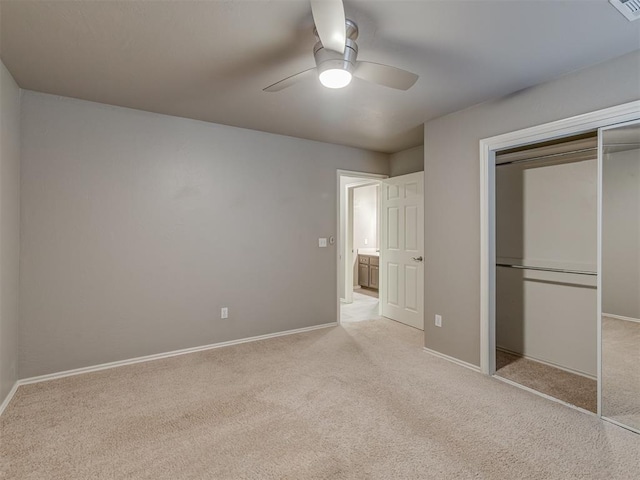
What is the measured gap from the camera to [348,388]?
269 centimetres

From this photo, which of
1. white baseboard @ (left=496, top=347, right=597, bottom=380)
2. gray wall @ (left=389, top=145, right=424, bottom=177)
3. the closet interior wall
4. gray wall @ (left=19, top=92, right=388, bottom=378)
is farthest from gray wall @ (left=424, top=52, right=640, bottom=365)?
gray wall @ (left=19, top=92, right=388, bottom=378)

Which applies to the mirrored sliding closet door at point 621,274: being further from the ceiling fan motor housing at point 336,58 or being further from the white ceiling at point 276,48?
the ceiling fan motor housing at point 336,58

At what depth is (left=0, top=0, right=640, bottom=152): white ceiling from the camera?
69.0 inches

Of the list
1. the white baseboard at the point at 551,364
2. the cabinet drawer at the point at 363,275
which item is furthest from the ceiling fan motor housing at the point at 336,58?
the cabinet drawer at the point at 363,275

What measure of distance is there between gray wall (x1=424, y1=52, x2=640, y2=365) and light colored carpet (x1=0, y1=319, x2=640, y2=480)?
17.8 inches

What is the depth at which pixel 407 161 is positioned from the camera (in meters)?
4.74

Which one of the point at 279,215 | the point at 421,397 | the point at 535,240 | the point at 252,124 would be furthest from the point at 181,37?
the point at 535,240

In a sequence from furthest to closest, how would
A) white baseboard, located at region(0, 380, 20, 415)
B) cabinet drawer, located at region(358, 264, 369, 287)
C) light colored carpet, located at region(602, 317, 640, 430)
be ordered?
cabinet drawer, located at region(358, 264, 369, 287) → white baseboard, located at region(0, 380, 20, 415) → light colored carpet, located at region(602, 317, 640, 430)

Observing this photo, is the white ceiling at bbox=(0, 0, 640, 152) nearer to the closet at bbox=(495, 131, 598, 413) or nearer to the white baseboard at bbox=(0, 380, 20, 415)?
the closet at bbox=(495, 131, 598, 413)

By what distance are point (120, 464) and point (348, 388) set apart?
5.22ft

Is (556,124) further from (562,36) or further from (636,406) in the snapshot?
(636,406)

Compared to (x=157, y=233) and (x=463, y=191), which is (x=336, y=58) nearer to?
(x=463, y=191)

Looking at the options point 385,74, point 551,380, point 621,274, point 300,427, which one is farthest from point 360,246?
point 385,74

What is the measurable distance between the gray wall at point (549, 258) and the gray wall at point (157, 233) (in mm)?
2109
